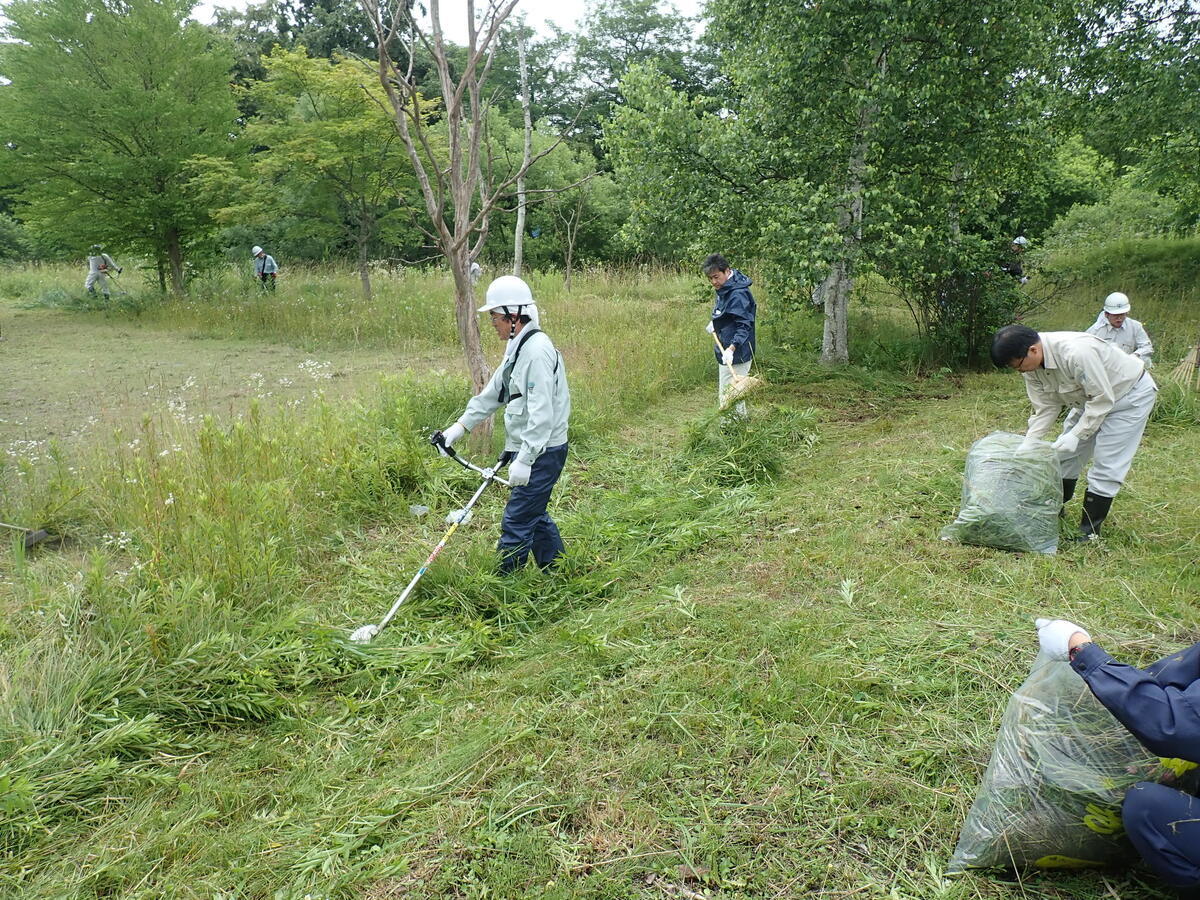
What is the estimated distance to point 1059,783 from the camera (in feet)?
7.01

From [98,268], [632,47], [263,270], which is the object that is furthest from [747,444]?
[632,47]

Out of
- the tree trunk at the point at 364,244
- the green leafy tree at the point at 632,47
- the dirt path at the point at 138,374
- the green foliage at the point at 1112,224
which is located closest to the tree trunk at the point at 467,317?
the dirt path at the point at 138,374

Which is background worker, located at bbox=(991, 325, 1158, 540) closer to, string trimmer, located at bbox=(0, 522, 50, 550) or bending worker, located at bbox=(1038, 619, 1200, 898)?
bending worker, located at bbox=(1038, 619, 1200, 898)

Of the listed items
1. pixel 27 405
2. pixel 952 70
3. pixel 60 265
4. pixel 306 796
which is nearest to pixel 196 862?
pixel 306 796

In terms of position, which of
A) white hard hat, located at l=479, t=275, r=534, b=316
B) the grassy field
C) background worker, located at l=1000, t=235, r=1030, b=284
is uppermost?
background worker, located at l=1000, t=235, r=1030, b=284

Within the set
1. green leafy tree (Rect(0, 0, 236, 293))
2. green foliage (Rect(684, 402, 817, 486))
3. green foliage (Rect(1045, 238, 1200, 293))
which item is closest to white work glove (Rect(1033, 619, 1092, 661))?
green foliage (Rect(684, 402, 817, 486))

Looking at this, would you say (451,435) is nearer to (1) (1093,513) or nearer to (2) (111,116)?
(1) (1093,513)

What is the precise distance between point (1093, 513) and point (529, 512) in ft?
10.6

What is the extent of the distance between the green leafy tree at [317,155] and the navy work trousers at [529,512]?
9.23 metres

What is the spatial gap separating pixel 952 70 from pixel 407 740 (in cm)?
841

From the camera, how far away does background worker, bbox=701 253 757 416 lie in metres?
6.76

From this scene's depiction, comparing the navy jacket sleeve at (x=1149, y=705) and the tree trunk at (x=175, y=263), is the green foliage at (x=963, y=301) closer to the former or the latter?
the navy jacket sleeve at (x=1149, y=705)

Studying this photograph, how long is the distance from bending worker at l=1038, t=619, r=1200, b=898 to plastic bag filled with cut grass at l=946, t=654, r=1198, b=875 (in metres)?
0.08

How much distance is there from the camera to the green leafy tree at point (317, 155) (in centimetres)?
1239
